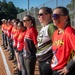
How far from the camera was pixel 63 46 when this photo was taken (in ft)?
12.4

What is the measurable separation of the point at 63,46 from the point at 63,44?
3 cm

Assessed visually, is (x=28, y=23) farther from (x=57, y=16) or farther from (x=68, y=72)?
(x=68, y=72)

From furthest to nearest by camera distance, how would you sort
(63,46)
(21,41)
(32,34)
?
(21,41) < (32,34) < (63,46)

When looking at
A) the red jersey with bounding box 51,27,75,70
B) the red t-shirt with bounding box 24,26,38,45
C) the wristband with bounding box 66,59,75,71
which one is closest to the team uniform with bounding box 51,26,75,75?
the red jersey with bounding box 51,27,75,70

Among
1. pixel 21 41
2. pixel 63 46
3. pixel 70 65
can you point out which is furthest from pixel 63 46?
pixel 21 41

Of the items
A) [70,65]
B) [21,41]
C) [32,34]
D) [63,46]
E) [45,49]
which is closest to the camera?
[70,65]

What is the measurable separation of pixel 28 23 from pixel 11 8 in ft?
258

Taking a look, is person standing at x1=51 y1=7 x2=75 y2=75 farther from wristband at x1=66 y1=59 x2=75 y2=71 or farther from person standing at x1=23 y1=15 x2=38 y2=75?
person standing at x1=23 y1=15 x2=38 y2=75

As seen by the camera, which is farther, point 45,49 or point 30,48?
point 30,48

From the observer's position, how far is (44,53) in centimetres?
469

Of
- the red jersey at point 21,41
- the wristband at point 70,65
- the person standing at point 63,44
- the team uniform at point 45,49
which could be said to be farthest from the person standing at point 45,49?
the red jersey at point 21,41

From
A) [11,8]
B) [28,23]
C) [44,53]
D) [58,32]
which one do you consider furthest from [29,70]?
[11,8]

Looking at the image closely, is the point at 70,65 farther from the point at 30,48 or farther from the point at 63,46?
the point at 30,48

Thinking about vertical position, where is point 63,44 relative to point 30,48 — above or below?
above
